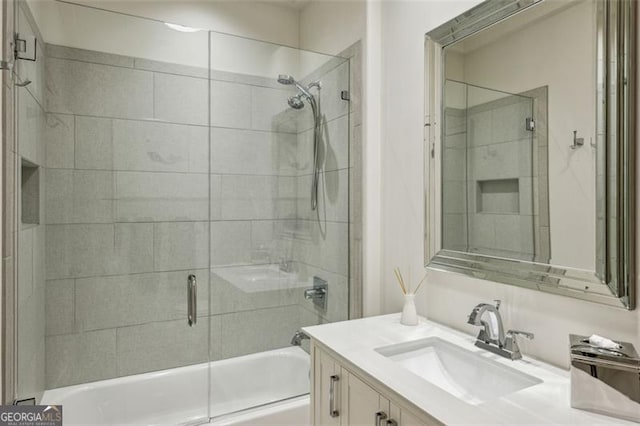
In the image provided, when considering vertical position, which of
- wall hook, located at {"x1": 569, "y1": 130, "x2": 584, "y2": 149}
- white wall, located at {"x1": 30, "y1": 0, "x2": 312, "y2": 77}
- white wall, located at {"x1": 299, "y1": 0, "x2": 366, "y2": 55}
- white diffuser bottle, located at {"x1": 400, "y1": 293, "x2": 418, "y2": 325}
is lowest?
white diffuser bottle, located at {"x1": 400, "y1": 293, "x2": 418, "y2": 325}

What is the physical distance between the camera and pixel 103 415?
1938 mm

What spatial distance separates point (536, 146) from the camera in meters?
1.27

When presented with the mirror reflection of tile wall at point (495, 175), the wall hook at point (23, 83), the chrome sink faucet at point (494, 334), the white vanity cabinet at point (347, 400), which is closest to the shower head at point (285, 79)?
→ the mirror reflection of tile wall at point (495, 175)

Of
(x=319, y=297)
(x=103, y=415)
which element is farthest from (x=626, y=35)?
(x=103, y=415)

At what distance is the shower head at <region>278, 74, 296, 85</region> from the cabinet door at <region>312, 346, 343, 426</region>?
140cm

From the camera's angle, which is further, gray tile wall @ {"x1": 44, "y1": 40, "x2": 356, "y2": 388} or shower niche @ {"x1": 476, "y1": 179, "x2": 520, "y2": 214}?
gray tile wall @ {"x1": 44, "y1": 40, "x2": 356, "y2": 388}

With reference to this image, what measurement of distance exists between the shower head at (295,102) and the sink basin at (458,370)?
1372mm

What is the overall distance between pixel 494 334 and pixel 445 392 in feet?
1.28

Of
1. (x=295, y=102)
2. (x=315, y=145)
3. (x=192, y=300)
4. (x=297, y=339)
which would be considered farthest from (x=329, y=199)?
(x=192, y=300)

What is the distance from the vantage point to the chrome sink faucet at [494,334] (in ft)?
4.14

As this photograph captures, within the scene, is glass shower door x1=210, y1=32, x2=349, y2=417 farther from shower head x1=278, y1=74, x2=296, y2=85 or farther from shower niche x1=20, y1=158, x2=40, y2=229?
shower niche x1=20, y1=158, x2=40, y2=229

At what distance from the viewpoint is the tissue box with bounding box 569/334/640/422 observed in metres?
0.88

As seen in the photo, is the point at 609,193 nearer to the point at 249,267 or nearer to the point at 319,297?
the point at 319,297

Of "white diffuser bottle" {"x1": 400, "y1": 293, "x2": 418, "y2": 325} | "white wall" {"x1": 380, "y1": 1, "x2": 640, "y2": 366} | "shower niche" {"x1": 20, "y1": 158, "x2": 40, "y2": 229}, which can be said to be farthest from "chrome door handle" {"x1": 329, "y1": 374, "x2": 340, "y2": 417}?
"shower niche" {"x1": 20, "y1": 158, "x2": 40, "y2": 229}
